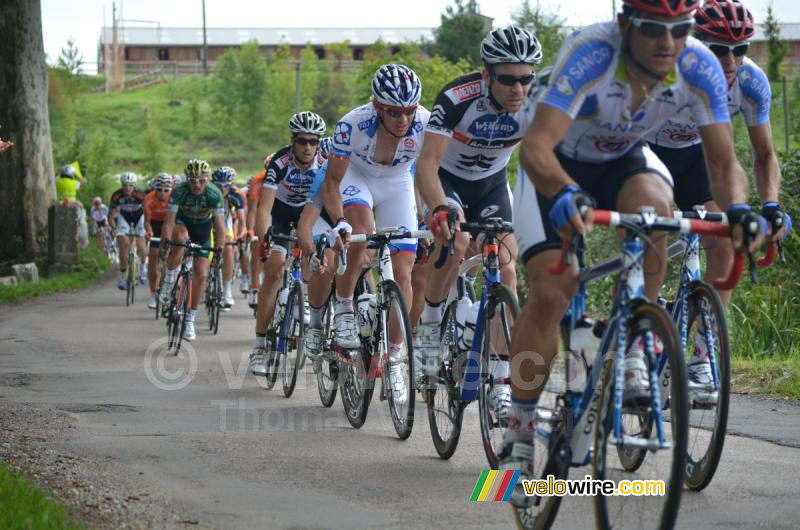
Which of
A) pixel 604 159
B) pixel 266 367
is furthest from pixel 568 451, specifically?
pixel 266 367

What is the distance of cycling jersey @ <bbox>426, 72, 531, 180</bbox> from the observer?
7660mm

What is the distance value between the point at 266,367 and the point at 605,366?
6666 mm

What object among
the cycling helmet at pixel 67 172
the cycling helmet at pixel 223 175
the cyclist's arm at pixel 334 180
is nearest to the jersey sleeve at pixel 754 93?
the cyclist's arm at pixel 334 180

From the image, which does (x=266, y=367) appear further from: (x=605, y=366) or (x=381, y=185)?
(x=605, y=366)

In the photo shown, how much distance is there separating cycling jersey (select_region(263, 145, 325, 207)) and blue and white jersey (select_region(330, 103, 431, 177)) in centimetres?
306

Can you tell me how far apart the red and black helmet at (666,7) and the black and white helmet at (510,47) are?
7.94 feet

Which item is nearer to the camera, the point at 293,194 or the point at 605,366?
the point at 605,366

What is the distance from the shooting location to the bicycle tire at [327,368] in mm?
9615

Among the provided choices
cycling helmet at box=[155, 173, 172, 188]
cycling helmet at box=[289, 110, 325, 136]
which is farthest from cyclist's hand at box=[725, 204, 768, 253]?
cycling helmet at box=[155, 173, 172, 188]

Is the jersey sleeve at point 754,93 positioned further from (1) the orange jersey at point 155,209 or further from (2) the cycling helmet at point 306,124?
(1) the orange jersey at point 155,209

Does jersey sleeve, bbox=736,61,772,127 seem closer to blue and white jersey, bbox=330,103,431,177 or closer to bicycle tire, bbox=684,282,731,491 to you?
bicycle tire, bbox=684,282,731,491

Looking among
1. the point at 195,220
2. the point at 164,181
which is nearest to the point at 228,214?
the point at 164,181

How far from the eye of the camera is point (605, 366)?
4.84 meters

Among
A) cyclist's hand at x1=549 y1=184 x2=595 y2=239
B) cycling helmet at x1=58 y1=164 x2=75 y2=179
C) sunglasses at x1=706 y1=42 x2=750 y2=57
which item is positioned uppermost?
sunglasses at x1=706 y1=42 x2=750 y2=57
